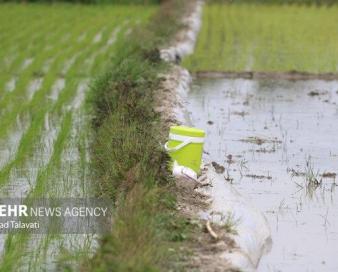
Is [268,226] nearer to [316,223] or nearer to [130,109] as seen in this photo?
[316,223]

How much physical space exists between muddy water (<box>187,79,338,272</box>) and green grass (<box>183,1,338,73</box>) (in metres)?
1.00

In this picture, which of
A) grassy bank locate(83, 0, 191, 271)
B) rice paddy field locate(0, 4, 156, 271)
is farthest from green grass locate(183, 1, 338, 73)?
grassy bank locate(83, 0, 191, 271)

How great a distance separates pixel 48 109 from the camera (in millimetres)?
8922

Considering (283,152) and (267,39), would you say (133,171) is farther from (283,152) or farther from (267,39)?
(267,39)

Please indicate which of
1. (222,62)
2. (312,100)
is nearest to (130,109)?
(312,100)

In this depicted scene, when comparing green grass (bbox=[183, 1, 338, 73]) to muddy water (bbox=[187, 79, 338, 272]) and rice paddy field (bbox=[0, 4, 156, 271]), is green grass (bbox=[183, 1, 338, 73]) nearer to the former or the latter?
muddy water (bbox=[187, 79, 338, 272])

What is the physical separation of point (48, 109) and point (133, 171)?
3857 mm

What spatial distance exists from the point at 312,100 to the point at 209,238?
219 inches

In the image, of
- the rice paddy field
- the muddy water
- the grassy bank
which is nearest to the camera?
the grassy bank

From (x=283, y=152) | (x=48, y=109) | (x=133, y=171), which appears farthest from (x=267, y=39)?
(x=133, y=171)

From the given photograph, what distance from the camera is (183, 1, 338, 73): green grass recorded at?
12.2m

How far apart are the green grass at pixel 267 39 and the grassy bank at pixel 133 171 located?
2.57 m

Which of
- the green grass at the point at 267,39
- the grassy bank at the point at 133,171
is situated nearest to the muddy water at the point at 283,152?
the grassy bank at the point at 133,171

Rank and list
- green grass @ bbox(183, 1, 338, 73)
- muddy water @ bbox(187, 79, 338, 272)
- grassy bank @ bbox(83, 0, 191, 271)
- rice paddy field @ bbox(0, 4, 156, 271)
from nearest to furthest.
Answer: grassy bank @ bbox(83, 0, 191, 271) < rice paddy field @ bbox(0, 4, 156, 271) < muddy water @ bbox(187, 79, 338, 272) < green grass @ bbox(183, 1, 338, 73)
